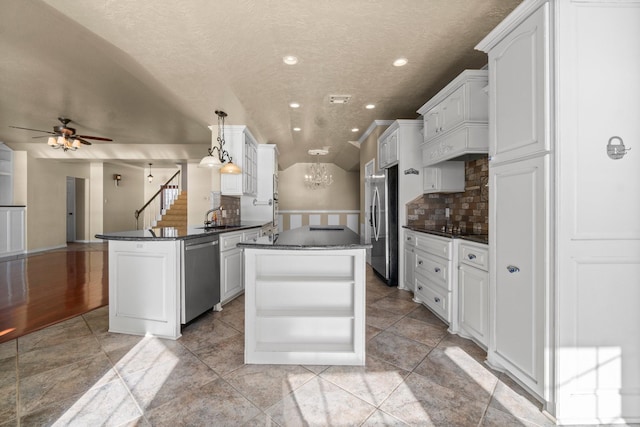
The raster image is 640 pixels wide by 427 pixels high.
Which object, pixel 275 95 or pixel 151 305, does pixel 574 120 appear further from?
pixel 151 305

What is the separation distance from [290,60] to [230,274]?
2.43m

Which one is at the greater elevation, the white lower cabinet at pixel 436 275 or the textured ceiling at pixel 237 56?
the textured ceiling at pixel 237 56

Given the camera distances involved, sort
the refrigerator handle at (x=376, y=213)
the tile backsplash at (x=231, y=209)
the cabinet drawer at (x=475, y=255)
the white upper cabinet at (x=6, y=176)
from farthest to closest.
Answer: the white upper cabinet at (x=6, y=176) → the tile backsplash at (x=231, y=209) → the refrigerator handle at (x=376, y=213) → the cabinet drawer at (x=475, y=255)

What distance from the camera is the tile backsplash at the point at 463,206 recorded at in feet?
9.88

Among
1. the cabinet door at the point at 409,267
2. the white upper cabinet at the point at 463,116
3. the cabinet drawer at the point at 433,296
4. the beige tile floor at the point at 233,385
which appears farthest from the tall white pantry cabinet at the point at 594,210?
the cabinet door at the point at 409,267

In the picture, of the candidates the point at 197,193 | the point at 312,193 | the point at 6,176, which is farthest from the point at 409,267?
the point at 6,176

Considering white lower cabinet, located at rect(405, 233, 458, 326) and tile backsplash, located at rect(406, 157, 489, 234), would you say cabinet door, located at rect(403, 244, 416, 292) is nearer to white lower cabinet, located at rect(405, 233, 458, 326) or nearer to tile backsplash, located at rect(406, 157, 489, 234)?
white lower cabinet, located at rect(405, 233, 458, 326)

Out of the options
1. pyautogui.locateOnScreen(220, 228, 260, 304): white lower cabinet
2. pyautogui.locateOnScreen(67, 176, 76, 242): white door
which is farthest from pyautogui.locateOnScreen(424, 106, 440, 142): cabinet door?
pyautogui.locateOnScreen(67, 176, 76, 242): white door

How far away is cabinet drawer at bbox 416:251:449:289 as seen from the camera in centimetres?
271

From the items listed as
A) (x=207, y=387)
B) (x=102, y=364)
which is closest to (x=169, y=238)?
(x=102, y=364)

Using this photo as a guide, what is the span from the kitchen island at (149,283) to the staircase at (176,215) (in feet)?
21.0

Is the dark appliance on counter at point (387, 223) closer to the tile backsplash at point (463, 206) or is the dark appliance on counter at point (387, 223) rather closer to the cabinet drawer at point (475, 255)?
the tile backsplash at point (463, 206)

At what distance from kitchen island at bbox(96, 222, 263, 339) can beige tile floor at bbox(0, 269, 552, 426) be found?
0.41 feet

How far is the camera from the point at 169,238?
247cm
